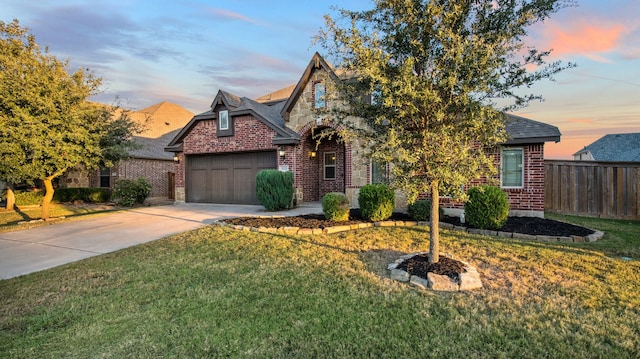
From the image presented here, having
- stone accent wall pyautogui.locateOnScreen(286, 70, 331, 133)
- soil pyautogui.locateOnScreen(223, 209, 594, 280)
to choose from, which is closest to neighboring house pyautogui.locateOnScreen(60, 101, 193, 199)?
stone accent wall pyautogui.locateOnScreen(286, 70, 331, 133)

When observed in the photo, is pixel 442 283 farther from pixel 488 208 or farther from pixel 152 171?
pixel 152 171

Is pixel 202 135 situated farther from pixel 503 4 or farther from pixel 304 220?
pixel 503 4

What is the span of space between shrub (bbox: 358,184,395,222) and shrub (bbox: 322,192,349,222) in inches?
23.5

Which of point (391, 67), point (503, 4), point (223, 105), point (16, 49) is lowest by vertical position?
point (391, 67)

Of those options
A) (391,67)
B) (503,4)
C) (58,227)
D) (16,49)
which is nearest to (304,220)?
(391,67)

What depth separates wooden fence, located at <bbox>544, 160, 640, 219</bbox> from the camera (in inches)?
376

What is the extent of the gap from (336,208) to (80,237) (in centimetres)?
671

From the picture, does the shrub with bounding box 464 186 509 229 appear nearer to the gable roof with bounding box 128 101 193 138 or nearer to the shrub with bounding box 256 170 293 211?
the shrub with bounding box 256 170 293 211

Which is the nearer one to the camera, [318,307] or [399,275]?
[318,307]

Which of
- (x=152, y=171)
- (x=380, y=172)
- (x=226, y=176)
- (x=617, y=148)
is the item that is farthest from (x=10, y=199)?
(x=617, y=148)

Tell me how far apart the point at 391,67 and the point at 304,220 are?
5.31 m

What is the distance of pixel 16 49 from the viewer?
10.2 metres

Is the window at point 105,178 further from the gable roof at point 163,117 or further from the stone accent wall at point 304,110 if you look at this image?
the stone accent wall at point 304,110

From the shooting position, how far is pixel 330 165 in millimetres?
14273
